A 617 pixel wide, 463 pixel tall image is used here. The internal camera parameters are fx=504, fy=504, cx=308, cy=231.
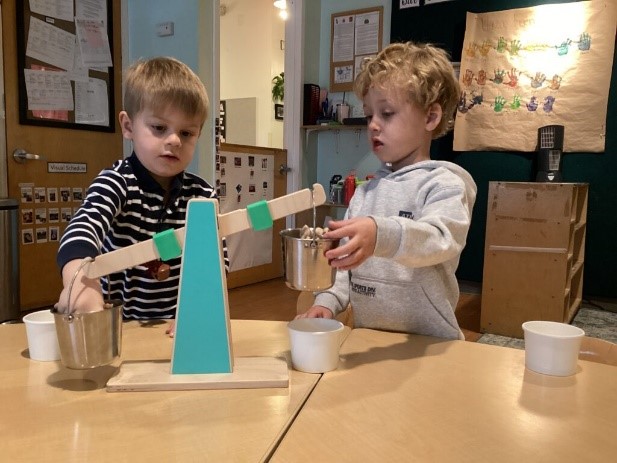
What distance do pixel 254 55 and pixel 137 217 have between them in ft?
15.7

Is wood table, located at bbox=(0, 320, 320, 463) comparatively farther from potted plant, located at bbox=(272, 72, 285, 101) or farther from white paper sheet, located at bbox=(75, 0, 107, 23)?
potted plant, located at bbox=(272, 72, 285, 101)

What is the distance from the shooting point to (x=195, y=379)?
72 cm

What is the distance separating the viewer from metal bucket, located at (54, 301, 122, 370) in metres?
0.64

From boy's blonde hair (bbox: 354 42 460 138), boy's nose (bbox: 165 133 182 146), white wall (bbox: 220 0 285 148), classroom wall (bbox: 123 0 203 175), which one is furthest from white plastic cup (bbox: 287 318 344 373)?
white wall (bbox: 220 0 285 148)

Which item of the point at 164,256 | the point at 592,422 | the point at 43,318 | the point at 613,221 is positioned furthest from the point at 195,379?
the point at 613,221

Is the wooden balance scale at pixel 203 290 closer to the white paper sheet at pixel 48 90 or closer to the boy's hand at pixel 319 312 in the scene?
the boy's hand at pixel 319 312

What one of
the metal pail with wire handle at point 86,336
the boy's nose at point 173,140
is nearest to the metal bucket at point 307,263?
the metal pail with wire handle at point 86,336

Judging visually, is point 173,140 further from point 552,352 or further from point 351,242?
point 552,352

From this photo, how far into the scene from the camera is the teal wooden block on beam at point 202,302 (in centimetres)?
73

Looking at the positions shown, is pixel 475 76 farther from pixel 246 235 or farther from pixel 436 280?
pixel 436 280

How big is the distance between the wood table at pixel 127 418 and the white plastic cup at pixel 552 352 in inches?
13.6

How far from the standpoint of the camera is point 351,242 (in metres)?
0.73

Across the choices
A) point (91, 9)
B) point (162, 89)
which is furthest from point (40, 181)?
point (162, 89)

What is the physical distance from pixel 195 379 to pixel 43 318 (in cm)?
32
